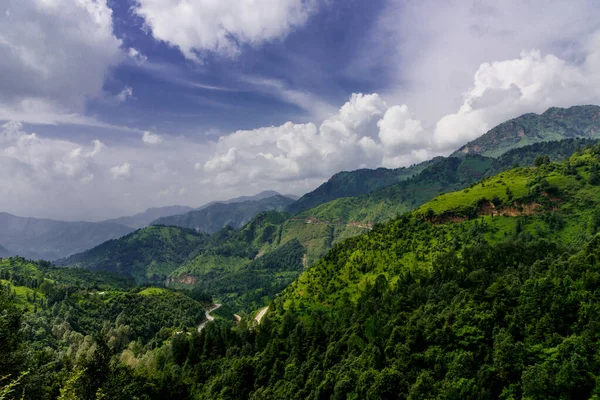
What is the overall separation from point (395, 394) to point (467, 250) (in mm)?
57922

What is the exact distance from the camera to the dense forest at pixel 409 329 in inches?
1938

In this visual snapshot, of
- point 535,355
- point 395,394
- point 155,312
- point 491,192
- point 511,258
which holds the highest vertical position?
point 491,192

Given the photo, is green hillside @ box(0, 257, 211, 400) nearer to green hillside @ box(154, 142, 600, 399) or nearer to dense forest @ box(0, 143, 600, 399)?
dense forest @ box(0, 143, 600, 399)

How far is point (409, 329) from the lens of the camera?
2923 inches

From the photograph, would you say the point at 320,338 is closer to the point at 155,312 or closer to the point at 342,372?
Result: the point at 342,372

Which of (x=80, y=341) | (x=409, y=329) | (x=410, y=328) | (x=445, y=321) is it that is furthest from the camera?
(x=80, y=341)

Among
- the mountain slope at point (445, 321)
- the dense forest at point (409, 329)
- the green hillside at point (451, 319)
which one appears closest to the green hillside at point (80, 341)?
the dense forest at point (409, 329)

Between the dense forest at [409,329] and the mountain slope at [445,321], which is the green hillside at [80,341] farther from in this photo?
the mountain slope at [445,321]

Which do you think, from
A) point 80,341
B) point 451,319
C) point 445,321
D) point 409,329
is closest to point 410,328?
point 409,329

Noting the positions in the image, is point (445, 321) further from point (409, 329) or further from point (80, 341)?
point (80, 341)

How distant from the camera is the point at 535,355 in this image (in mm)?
56125

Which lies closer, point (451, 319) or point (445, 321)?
point (451, 319)

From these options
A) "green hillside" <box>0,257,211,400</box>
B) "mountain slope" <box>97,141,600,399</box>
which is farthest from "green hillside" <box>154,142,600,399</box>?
"green hillside" <box>0,257,211,400</box>

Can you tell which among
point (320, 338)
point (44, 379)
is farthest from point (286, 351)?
point (44, 379)
